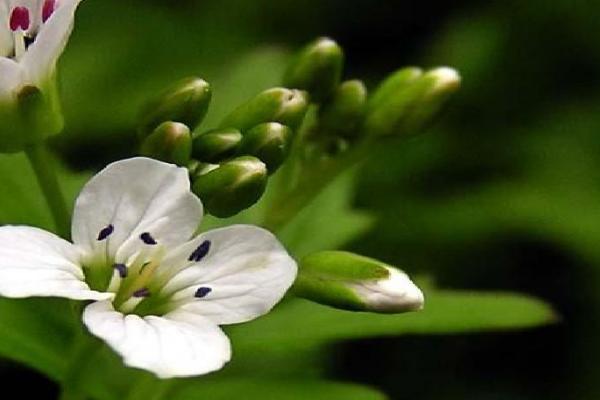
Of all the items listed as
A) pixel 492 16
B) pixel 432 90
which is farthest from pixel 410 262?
pixel 432 90

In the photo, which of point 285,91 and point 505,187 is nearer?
point 285,91

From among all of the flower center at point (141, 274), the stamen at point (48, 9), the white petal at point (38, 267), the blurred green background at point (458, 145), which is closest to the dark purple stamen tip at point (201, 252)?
the flower center at point (141, 274)

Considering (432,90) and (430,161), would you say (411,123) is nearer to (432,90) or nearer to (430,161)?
(432,90)

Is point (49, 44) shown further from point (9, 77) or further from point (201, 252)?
point (201, 252)

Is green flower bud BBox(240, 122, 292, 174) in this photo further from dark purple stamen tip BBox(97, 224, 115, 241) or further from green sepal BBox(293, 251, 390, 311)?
dark purple stamen tip BBox(97, 224, 115, 241)

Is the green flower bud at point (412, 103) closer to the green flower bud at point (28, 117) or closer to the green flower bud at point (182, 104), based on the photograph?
the green flower bud at point (182, 104)

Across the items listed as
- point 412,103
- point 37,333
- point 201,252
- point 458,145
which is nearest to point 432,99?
point 412,103
